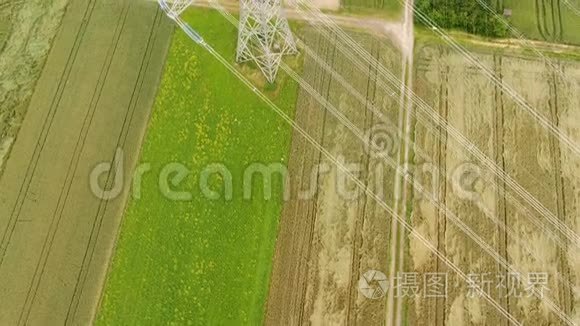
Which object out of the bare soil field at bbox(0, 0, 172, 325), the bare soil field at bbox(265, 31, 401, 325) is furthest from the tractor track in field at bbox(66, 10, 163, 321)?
the bare soil field at bbox(265, 31, 401, 325)

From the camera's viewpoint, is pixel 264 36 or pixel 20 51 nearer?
pixel 264 36

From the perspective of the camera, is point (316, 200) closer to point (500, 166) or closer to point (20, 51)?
point (500, 166)

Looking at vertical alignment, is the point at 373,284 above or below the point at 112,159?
below

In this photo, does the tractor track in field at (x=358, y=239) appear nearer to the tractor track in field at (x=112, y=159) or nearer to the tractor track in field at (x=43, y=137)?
the tractor track in field at (x=112, y=159)

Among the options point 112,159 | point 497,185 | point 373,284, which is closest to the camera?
point 373,284

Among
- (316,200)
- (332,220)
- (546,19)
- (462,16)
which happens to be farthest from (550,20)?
(332,220)

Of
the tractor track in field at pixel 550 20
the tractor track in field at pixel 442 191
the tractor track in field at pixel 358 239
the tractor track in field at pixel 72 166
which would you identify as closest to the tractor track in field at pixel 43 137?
the tractor track in field at pixel 72 166

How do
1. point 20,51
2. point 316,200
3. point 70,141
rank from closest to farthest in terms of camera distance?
point 316,200 < point 70,141 < point 20,51
